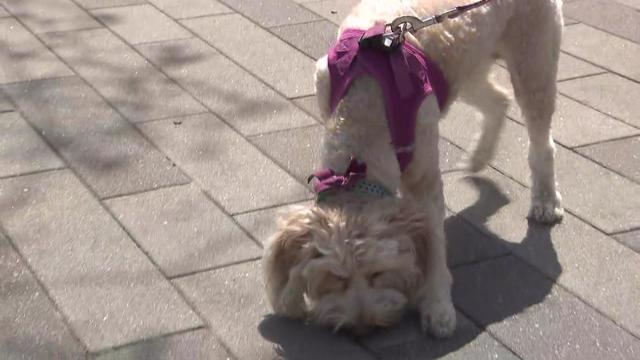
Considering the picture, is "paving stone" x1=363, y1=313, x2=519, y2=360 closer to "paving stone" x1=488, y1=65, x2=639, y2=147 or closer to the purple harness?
the purple harness

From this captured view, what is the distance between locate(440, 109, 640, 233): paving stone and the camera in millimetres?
5090

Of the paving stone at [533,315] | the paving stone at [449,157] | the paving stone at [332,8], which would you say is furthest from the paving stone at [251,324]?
the paving stone at [332,8]

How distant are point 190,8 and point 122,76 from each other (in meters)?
1.40

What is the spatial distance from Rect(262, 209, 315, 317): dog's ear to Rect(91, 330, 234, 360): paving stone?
0.28 meters

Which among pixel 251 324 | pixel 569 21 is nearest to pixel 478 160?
pixel 251 324

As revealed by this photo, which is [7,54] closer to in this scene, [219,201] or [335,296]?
[219,201]

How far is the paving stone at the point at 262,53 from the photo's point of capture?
6513 mm

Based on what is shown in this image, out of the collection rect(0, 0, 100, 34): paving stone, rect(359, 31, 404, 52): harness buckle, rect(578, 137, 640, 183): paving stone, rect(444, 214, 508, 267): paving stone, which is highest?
rect(359, 31, 404, 52): harness buckle

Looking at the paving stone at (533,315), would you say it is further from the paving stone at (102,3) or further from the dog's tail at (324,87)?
the paving stone at (102,3)

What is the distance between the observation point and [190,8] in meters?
7.76

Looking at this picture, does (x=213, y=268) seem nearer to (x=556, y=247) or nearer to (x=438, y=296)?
(x=438, y=296)

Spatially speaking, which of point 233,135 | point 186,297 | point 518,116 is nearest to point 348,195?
point 186,297

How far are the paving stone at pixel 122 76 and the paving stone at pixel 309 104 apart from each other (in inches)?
21.7

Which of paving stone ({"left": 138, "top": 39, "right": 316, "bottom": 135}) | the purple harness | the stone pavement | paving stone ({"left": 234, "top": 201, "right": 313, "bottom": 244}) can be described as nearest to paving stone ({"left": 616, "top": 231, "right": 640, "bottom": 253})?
the stone pavement
